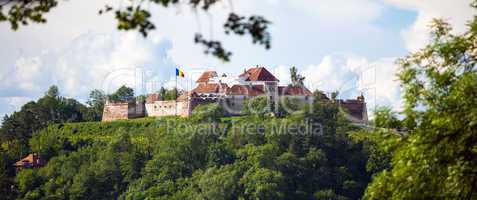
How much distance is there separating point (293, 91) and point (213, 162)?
776 cm

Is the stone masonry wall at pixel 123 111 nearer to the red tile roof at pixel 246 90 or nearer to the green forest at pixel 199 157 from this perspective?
the green forest at pixel 199 157

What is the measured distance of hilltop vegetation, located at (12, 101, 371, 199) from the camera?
62312mm

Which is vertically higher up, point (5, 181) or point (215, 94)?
point (215, 94)

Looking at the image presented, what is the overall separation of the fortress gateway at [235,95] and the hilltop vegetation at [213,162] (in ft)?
3.39

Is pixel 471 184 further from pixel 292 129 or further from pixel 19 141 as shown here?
Answer: pixel 19 141

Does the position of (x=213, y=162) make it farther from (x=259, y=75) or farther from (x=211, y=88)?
(x=259, y=75)

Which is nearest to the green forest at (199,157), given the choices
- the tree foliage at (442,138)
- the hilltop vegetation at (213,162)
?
the hilltop vegetation at (213,162)

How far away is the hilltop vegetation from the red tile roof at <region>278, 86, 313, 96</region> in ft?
6.87

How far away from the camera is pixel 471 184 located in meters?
11.4

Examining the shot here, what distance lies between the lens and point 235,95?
7100cm

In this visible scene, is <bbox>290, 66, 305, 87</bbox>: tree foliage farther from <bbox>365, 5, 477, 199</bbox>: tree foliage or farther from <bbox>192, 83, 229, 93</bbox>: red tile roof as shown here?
<bbox>365, 5, 477, 199</bbox>: tree foliage

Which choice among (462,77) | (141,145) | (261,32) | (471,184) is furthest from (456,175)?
(141,145)

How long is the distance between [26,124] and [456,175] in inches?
2824

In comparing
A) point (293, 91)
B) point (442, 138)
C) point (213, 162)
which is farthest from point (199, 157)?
point (442, 138)
